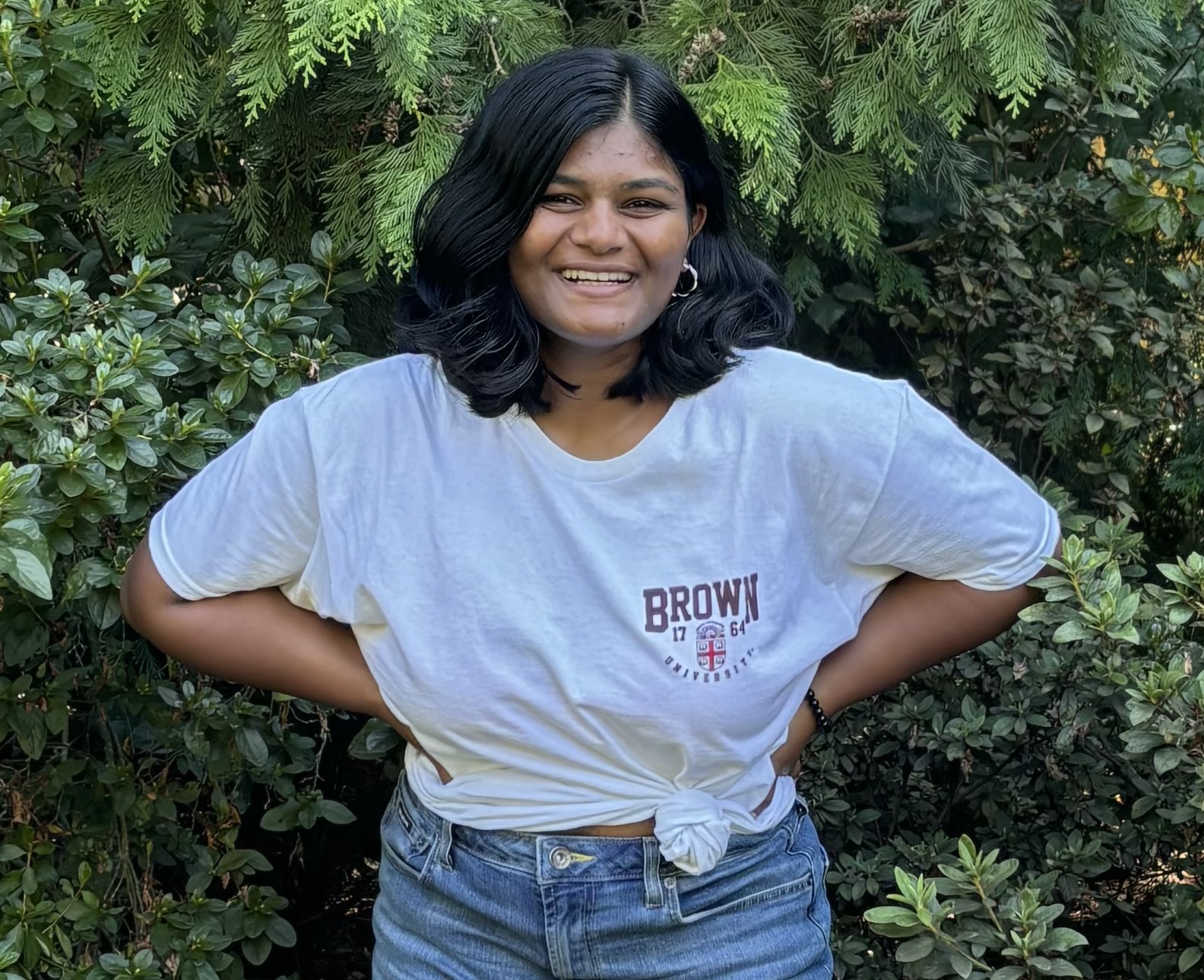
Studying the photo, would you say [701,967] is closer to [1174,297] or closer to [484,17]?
[484,17]

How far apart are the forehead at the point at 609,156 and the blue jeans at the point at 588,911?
850 millimetres

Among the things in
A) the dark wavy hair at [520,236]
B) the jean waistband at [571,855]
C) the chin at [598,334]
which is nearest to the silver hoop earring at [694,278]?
the dark wavy hair at [520,236]

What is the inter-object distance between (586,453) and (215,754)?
44.5 inches

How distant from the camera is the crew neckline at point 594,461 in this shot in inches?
74.0

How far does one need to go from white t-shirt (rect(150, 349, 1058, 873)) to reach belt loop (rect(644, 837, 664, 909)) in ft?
0.12

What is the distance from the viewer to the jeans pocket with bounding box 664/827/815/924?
189 cm

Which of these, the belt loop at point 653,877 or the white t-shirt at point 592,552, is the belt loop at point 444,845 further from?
the belt loop at point 653,877

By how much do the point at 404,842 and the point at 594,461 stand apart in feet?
1.98

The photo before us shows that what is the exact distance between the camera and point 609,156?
1.85 meters

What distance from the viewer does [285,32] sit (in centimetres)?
255

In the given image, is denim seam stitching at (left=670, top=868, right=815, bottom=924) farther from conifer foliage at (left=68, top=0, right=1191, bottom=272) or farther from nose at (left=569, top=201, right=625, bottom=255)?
conifer foliage at (left=68, top=0, right=1191, bottom=272)

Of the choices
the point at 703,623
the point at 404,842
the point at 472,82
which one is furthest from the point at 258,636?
the point at 472,82

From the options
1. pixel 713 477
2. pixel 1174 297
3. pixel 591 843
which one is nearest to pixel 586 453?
pixel 713 477

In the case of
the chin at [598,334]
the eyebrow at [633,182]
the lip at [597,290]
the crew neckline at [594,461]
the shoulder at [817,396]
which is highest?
the eyebrow at [633,182]
